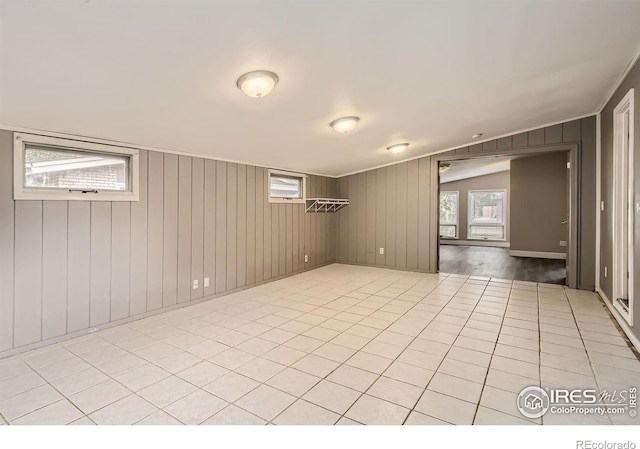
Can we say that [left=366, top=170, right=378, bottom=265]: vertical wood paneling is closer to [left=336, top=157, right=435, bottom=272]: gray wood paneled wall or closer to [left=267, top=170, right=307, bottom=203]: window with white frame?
[left=336, top=157, right=435, bottom=272]: gray wood paneled wall

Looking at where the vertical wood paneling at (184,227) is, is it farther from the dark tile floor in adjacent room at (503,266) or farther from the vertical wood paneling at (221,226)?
the dark tile floor in adjacent room at (503,266)

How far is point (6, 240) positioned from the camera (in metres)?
2.58

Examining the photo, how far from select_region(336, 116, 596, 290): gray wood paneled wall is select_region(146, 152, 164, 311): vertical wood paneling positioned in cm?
409

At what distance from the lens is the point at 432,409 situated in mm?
1862

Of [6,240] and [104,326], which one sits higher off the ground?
[6,240]

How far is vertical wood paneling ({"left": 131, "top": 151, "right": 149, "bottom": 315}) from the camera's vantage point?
11.2 ft

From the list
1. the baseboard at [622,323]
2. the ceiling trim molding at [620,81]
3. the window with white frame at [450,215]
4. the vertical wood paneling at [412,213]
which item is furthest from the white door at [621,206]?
the window with white frame at [450,215]

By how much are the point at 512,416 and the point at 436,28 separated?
2.36 metres

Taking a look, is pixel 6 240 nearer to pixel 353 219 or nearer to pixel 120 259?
pixel 120 259

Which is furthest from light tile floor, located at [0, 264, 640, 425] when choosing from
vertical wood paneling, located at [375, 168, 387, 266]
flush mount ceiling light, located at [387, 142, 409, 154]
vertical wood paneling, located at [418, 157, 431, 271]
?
vertical wood paneling, located at [375, 168, 387, 266]

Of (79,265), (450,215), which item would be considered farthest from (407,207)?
(450,215)

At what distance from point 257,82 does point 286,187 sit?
349cm

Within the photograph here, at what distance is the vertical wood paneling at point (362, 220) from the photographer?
6.68 meters
